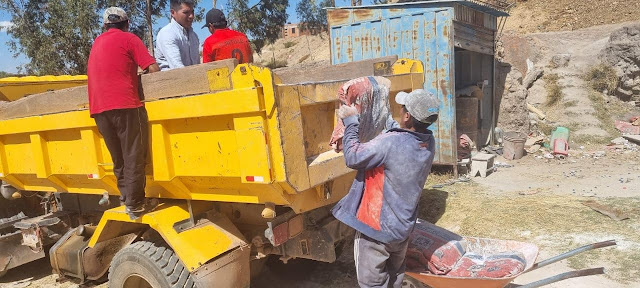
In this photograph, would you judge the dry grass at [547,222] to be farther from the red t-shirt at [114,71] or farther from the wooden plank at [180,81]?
the red t-shirt at [114,71]

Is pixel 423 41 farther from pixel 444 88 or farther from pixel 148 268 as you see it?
pixel 148 268

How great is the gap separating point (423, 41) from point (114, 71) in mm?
6028

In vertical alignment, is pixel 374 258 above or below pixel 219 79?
below

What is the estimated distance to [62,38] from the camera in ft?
56.0

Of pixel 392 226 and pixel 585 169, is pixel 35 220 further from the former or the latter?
pixel 585 169

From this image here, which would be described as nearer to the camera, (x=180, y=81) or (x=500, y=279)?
(x=500, y=279)

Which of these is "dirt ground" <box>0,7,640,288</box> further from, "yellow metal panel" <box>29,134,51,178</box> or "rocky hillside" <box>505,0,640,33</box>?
"rocky hillside" <box>505,0,640,33</box>

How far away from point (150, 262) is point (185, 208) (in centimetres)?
44

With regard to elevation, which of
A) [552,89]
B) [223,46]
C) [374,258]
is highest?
[223,46]

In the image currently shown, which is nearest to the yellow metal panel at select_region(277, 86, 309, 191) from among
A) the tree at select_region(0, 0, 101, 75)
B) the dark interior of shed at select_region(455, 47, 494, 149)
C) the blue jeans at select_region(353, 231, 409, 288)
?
the blue jeans at select_region(353, 231, 409, 288)

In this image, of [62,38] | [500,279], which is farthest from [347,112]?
[62,38]

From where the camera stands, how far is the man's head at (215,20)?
394 centimetres

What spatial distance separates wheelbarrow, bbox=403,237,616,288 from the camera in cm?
259

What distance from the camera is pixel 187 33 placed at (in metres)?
4.17
